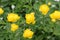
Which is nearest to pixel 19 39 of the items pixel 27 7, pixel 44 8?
pixel 44 8

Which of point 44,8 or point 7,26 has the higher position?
point 44,8

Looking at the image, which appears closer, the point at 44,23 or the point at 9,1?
the point at 44,23

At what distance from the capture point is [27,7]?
2.31m

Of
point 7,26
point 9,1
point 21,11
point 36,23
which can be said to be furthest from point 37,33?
point 9,1

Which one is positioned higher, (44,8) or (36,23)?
(44,8)

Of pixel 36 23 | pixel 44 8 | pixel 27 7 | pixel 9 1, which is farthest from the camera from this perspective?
pixel 9 1

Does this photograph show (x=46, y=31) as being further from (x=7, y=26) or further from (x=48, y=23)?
(x=7, y=26)

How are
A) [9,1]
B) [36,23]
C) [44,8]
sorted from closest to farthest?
[44,8] < [36,23] < [9,1]

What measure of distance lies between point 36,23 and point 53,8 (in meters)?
0.43

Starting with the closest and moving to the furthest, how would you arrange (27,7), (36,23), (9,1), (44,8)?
(44,8) → (36,23) → (27,7) → (9,1)

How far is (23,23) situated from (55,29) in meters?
0.28

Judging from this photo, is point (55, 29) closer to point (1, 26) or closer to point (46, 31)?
point (46, 31)

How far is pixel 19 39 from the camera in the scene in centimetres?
188

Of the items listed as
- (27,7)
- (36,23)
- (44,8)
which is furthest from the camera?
(27,7)
